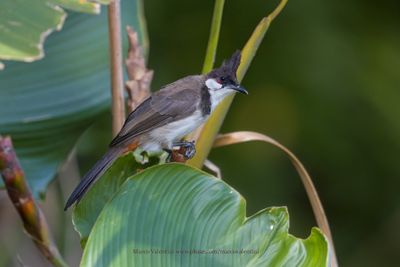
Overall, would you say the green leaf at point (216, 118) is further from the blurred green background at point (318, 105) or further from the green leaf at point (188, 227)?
the blurred green background at point (318, 105)

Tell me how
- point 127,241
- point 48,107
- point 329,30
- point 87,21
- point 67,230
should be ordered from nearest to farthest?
Answer: point 127,241
point 48,107
point 87,21
point 67,230
point 329,30

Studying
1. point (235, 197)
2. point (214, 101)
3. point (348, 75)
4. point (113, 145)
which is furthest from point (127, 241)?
point (348, 75)

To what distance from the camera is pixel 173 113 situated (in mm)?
2510

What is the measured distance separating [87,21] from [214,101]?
544 millimetres

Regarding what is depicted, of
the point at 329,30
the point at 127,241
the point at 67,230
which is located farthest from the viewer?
the point at 329,30

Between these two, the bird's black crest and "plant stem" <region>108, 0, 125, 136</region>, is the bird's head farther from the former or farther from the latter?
"plant stem" <region>108, 0, 125, 136</region>

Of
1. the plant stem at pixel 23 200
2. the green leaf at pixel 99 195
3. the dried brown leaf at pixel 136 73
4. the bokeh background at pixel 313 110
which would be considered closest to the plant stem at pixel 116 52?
the dried brown leaf at pixel 136 73

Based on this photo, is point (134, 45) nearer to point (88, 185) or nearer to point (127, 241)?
point (88, 185)

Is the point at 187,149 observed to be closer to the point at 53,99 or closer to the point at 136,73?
the point at 136,73

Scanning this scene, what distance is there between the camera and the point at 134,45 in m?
2.19

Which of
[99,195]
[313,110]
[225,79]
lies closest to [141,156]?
[99,195]

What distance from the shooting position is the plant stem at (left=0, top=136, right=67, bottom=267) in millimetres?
1834

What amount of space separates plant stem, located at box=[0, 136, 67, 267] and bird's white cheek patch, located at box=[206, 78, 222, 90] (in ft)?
2.35

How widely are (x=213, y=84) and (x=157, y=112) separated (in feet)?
0.62
